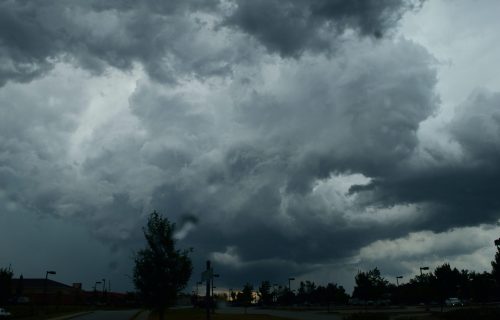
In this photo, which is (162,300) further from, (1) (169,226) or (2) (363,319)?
(2) (363,319)

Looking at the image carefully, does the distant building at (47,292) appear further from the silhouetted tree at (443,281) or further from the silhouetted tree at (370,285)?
the silhouetted tree at (443,281)

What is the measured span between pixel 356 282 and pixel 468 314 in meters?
37.2

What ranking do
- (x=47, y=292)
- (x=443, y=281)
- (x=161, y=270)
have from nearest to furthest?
(x=161, y=270) → (x=443, y=281) → (x=47, y=292)

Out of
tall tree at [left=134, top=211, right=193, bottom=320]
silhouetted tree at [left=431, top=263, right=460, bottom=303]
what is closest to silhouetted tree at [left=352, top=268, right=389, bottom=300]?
silhouetted tree at [left=431, top=263, right=460, bottom=303]

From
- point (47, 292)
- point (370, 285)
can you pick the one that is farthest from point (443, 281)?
point (47, 292)

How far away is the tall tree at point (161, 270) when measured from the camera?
32500 millimetres

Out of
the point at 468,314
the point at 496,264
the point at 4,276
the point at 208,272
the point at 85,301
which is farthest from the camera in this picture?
the point at 85,301

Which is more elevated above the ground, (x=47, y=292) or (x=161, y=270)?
(x=47, y=292)

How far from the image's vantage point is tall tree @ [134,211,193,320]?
3250cm

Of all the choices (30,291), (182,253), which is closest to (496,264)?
(182,253)

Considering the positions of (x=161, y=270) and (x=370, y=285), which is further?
(x=370, y=285)

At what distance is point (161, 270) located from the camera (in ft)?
107

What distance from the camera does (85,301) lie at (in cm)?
15688

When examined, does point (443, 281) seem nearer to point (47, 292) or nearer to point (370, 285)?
point (370, 285)
